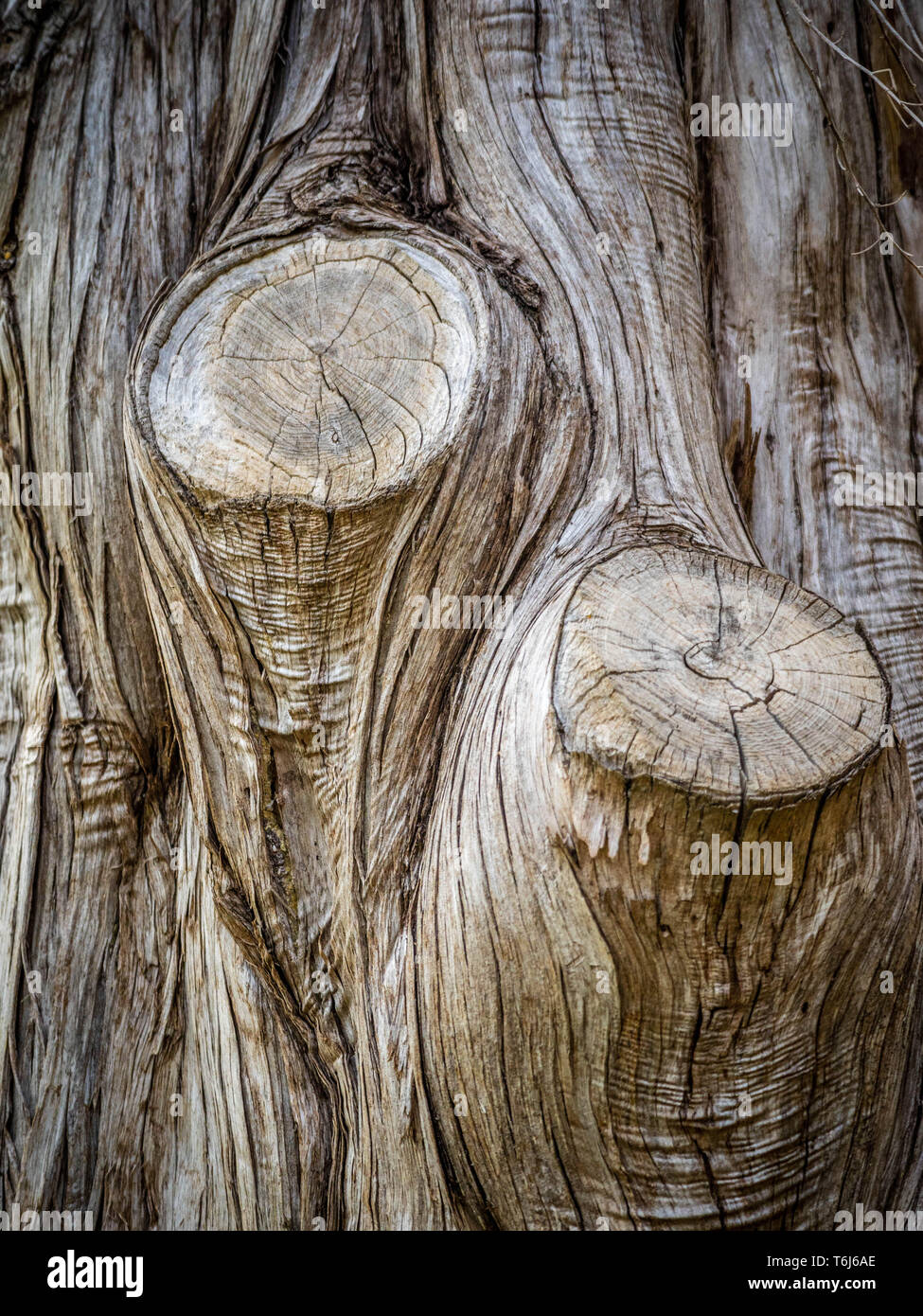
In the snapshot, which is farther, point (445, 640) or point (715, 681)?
point (445, 640)

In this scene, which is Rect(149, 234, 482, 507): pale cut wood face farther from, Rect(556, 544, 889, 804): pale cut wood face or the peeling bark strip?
Rect(556, 544, 889, 804): pale cut wood face

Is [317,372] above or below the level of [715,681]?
above

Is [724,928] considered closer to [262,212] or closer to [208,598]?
[208,598]

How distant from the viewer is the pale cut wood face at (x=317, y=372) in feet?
5.64

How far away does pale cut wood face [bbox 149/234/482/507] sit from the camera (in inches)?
67.7

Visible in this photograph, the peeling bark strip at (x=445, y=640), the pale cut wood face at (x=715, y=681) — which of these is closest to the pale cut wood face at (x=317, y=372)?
the peeling bark strip at (x=445, y=640)

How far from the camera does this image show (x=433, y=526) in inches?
69.6

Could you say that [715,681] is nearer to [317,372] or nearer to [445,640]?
[445,640]

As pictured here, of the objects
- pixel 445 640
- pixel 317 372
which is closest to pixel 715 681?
pixel 445 640

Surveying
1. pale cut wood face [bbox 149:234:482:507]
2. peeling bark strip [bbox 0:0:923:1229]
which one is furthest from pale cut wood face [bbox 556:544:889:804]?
pale cut wood face [bbox 149:234:482:507]

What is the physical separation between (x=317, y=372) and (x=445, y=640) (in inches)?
22.3

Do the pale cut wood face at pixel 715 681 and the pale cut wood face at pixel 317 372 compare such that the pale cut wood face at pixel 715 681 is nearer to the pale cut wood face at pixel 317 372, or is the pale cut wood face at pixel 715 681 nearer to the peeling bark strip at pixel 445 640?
the peeling bark strip at pixel 445 640

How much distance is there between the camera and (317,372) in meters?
1.77

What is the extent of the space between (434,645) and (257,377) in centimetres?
61
